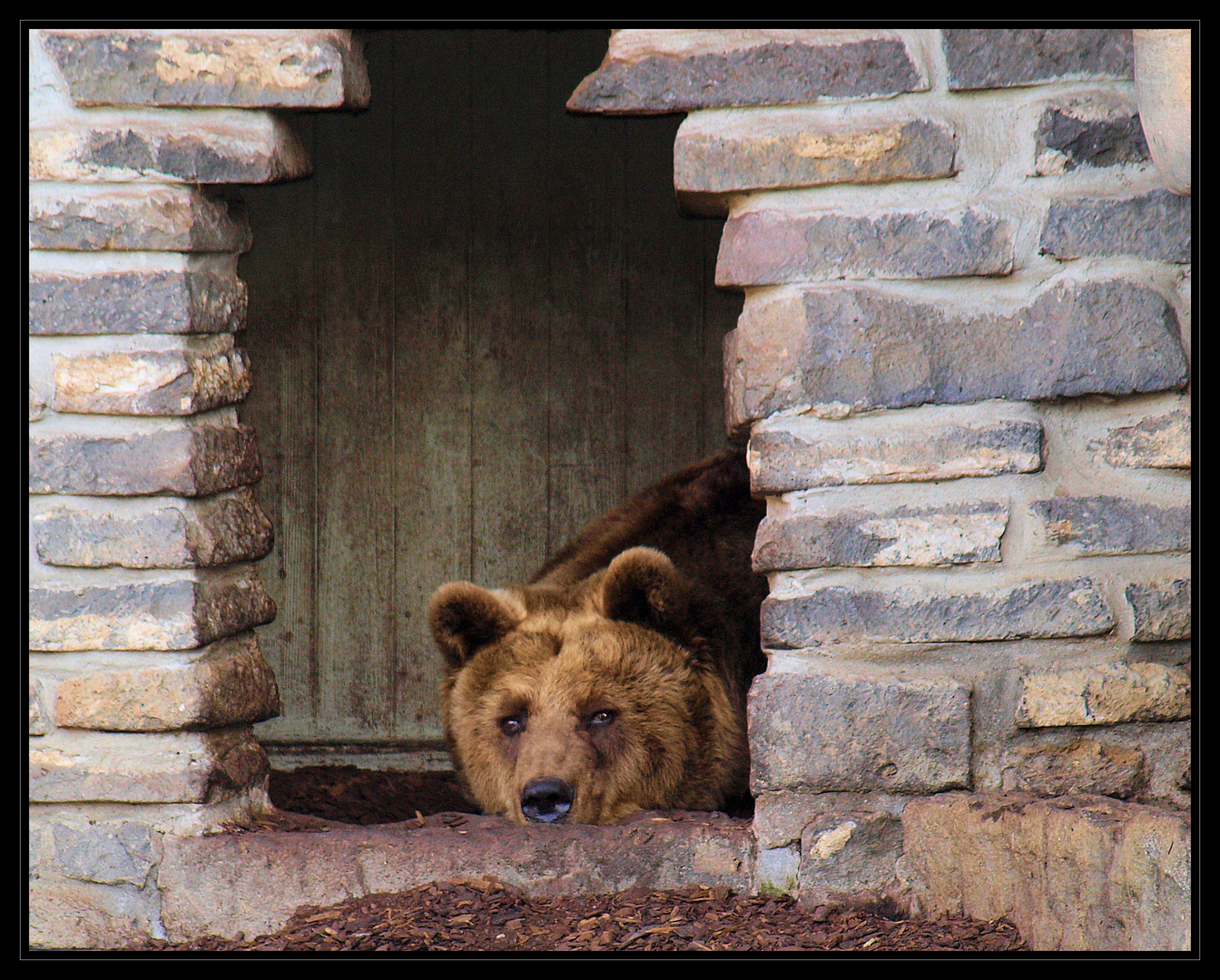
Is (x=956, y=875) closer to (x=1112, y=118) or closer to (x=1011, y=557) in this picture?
(x=1011, y=557)

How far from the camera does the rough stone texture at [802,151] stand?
2.76 meters

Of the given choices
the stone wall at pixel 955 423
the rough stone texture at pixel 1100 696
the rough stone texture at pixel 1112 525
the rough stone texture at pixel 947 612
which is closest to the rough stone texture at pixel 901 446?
the stone wall at pixel 955 423

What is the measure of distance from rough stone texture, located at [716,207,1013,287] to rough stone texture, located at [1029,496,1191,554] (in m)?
0.56

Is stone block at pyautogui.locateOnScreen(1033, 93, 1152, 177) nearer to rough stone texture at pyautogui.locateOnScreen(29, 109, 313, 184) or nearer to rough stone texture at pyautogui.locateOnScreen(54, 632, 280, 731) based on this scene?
rough stone texture at pyautogui.locateOnScreen(29, 109, 313, 184)

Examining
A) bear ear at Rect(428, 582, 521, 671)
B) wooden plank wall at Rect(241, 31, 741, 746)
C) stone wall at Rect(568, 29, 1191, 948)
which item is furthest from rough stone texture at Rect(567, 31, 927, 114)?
wooden plank wall at Rect(241, 31, 741, 746)

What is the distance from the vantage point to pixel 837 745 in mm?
2773

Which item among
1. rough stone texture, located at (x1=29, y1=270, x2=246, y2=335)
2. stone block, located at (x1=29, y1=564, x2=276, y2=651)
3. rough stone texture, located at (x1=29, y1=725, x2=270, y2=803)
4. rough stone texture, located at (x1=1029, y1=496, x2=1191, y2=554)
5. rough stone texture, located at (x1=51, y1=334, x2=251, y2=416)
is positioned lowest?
rough stone texture, located at (x1=29, y1=725, x2=270, y2=803)

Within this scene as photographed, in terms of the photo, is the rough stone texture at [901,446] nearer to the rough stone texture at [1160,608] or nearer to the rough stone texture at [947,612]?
the rough stone texture at [947,612]

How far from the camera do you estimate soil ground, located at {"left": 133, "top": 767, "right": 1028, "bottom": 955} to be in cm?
264

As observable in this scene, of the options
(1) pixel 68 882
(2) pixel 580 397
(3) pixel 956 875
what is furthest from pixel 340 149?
(3) pixel 956 875

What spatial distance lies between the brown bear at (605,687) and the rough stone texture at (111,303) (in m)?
1.15

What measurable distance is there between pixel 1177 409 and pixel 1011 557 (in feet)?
1.62

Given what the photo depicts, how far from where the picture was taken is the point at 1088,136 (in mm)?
2742

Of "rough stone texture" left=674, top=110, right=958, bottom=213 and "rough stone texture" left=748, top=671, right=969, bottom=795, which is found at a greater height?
"rough stone texture" left=674, top=110, right=958, bottom=213
